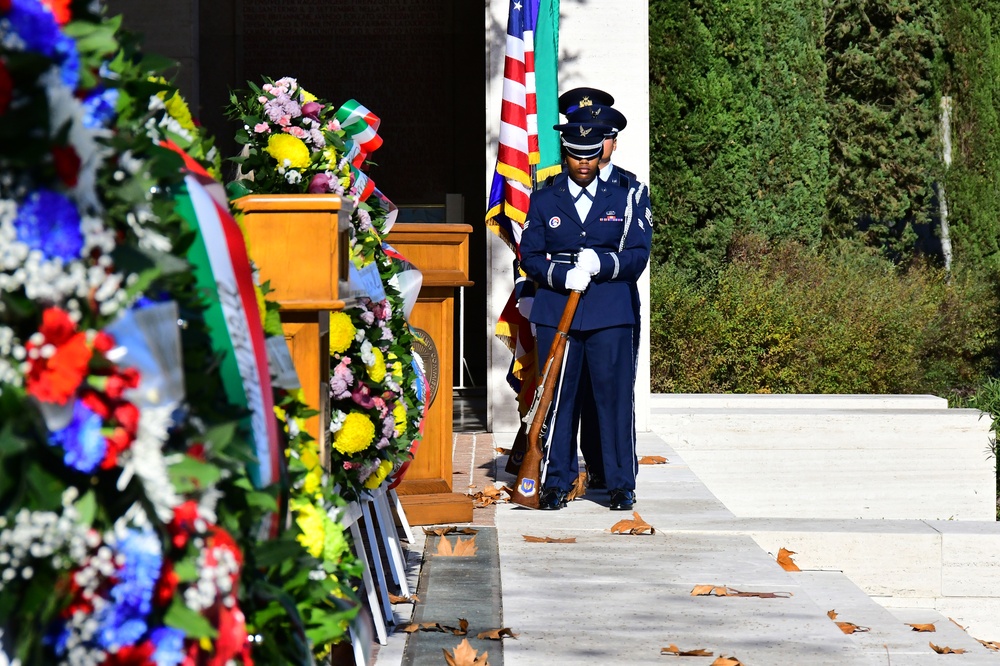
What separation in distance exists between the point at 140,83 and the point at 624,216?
500 cm

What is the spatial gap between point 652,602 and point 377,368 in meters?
1.54

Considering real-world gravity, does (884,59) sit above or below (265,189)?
above

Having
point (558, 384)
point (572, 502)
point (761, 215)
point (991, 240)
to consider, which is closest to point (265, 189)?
point (558, 384)

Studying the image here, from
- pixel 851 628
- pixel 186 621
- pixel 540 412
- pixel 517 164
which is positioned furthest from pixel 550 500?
pixel 186 621

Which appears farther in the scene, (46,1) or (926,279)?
(926,279)

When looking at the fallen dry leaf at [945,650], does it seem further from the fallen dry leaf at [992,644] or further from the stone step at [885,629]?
the fallen dry leaf at [992,644]

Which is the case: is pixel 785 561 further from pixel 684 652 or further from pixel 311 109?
pixel 311 109

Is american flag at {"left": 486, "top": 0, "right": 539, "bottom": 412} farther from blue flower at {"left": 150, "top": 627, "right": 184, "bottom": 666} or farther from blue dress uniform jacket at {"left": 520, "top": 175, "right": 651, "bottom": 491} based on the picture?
blue flower at {"left": 150, "top": 627, "right": 184, "bottom": 666}

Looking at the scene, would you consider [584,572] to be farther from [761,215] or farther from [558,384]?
[761,215]

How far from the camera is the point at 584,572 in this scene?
203 inches

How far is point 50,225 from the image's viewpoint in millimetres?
1386

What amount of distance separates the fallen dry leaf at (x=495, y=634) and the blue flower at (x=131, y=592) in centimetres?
277

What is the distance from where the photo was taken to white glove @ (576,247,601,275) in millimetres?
6371

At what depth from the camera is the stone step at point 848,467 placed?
902cm
